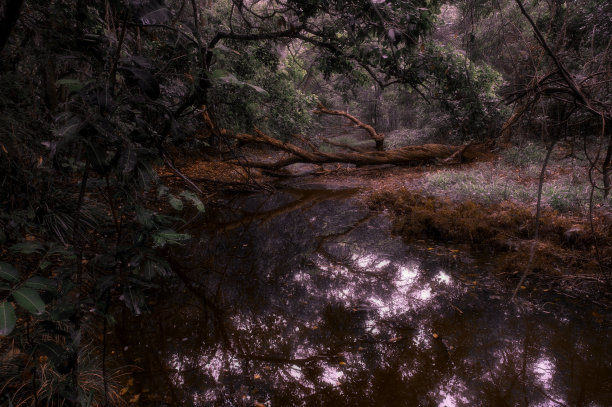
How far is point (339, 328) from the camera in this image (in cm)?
319

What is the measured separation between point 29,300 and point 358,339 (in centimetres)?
261

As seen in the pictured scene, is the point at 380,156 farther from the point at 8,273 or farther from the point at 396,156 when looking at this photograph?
A: the point at 8,273

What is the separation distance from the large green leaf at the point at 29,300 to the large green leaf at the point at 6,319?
0.10 feet

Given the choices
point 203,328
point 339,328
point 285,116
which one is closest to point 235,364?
point 203,328

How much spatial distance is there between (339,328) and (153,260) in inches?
87.0

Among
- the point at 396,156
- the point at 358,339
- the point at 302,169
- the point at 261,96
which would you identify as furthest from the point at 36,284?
the point at 302,169

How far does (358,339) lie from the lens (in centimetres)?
303

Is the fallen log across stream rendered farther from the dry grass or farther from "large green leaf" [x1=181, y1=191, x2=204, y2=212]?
Result: "large green leaf" [x1=181, y1=191, x2=204, y2=212]

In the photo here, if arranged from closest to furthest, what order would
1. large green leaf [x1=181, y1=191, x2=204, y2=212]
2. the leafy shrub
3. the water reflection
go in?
large green leaf [x1=181, y1=191, x2=204, y2=212], the water reflection, the leafy shrub

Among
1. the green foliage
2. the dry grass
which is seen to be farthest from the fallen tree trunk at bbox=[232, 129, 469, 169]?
the dry grass

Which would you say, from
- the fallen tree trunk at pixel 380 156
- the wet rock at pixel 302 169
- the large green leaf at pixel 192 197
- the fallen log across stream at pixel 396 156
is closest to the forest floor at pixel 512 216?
the large green leaf at pixel 192 197

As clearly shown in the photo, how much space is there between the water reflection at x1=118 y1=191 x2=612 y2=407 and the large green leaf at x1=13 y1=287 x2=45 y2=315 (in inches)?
71.1

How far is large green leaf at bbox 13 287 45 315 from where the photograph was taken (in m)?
1.00

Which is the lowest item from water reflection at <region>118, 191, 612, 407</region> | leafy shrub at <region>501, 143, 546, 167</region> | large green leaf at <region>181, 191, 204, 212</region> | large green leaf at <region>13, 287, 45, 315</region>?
water reflection at <region>118, 191, 612, 407</region>
